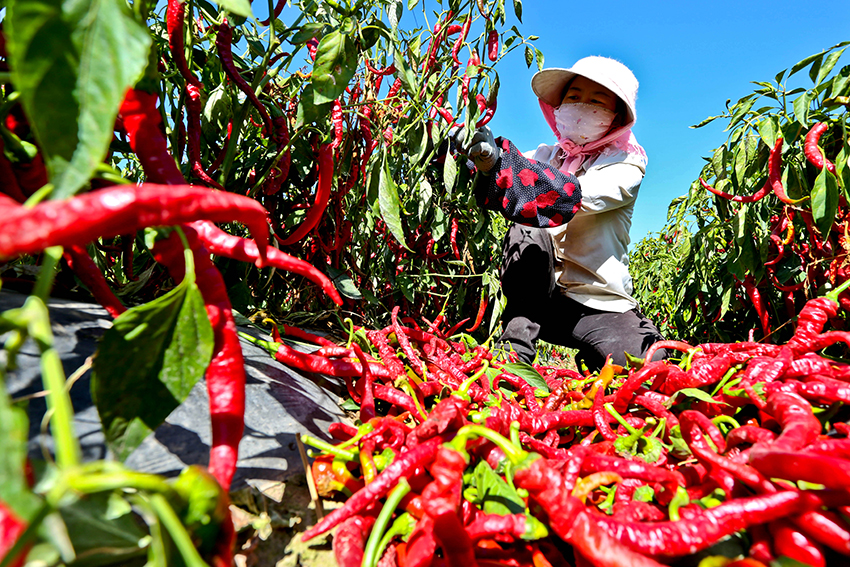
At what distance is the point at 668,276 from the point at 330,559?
17.9 feet

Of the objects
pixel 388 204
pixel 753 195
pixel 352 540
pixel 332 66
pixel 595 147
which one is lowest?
pixel 352 540

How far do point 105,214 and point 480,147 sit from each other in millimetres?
1809

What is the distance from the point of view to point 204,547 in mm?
442

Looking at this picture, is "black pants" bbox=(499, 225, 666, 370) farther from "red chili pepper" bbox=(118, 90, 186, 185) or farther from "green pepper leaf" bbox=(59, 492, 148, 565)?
"green pepper leaf" bbox=(59, 492, 148, 565)

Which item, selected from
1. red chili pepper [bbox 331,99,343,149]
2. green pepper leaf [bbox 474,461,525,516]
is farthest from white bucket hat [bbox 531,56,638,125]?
green pepper leaf [bbox 474,461,525,516]

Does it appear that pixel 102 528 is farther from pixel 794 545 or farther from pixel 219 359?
pixel 794 545

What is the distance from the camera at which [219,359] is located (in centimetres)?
61

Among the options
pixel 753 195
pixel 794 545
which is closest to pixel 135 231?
pixel 794 545

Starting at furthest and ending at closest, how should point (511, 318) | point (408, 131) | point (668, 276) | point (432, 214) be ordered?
point (668, 276), point (511, 318), point (432, 214), point (408, 131)

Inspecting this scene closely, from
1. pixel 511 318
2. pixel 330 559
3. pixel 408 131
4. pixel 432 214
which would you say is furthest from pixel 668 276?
pixel 330 559

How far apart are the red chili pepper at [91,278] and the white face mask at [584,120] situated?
2.75 metres

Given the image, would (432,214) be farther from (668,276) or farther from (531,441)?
(668,276)

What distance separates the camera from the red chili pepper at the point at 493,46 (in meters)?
1.93

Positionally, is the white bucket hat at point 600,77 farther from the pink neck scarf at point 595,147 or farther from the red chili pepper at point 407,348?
the red chili pepper at point 407,348
